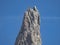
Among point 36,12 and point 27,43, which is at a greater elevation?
point 36,12

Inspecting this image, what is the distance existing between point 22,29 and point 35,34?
2812 mm

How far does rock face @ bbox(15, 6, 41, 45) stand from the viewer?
10256 centimetres

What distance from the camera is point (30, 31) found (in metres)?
102

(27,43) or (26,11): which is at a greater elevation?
(26,11)

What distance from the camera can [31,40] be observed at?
Result: 102625 millimetres

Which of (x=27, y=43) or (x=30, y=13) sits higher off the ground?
(x=30, y=13)

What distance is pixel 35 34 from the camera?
4060 inches

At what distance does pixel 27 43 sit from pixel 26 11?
673 centimetres

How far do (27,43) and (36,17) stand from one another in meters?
5.79

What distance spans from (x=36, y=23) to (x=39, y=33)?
2.12 metres

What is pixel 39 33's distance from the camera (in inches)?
4087

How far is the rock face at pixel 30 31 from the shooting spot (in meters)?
103

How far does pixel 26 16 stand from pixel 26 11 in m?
1.27

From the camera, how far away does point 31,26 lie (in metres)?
103
